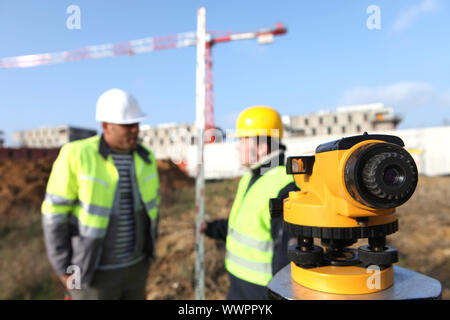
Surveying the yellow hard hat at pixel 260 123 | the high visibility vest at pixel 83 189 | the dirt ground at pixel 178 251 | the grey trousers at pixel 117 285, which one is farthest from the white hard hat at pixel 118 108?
the dirt ground at pixel 178 251

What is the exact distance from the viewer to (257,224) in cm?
182

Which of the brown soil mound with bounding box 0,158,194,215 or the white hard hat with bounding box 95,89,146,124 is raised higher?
the white hard hat with bounding box 95,89,146,124

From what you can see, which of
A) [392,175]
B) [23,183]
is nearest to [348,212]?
[392,175]

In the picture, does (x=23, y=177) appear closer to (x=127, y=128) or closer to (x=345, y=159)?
(x=127, y=128)

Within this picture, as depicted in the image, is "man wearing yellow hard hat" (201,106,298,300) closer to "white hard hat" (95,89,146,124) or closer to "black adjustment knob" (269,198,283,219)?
"black adjustment knob" (269,198,283,219)

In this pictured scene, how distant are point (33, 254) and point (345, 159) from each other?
6221 millimetres

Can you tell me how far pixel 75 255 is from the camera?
223 cm

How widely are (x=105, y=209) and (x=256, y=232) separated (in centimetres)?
125

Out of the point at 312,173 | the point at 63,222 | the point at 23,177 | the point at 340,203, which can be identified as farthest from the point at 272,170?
the point at 23,177

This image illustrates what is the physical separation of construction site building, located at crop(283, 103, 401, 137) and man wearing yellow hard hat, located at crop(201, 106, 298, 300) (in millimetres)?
39759

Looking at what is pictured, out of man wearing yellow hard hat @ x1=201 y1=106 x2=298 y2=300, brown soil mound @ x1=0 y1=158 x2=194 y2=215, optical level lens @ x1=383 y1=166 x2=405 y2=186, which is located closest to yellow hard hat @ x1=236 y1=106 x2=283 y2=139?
man wearing yellow hard hat @ x1=201 y1=106 x2=298 y2=300

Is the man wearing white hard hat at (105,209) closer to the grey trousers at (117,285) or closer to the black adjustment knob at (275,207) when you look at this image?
the grey trousers at (117,285)

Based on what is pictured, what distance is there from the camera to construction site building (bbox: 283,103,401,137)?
137 ft

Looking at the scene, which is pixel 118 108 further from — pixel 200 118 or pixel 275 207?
pixel 275 207
